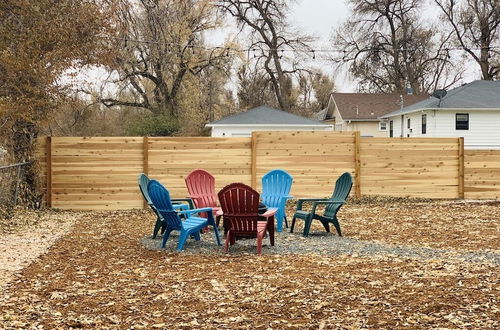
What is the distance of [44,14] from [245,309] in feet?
27.0

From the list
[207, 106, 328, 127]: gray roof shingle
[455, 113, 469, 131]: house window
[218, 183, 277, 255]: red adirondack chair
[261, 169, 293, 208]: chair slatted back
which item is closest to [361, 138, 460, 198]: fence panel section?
[261, 169, 293, 208]: chair slatted back

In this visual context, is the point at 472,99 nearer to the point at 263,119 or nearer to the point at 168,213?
the point at 263,119

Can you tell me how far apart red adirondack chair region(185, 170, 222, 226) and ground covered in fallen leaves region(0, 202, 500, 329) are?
4.06 ft

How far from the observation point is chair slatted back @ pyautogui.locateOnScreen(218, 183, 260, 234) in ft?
22.9

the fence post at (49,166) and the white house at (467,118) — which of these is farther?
the white house at (467,118)

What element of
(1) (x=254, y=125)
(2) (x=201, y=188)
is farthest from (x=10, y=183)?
(1) (x=254, y=125)

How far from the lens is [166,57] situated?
25234 millimetres

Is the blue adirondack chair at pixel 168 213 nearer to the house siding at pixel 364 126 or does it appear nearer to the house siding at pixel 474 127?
the house siding at pixel 474 127

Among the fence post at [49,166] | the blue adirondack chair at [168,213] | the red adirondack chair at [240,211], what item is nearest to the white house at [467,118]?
the fence post at [49,166]

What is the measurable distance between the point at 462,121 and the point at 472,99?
3.83ft

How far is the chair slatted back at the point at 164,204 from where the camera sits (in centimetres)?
717

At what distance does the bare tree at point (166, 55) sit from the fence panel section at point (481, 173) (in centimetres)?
1432

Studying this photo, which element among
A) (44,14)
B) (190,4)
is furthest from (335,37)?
(44,14)

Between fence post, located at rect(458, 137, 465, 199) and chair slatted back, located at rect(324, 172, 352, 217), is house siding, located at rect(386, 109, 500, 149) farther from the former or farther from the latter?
chair slatted back, located at rect(324, 172, 352, 217)
